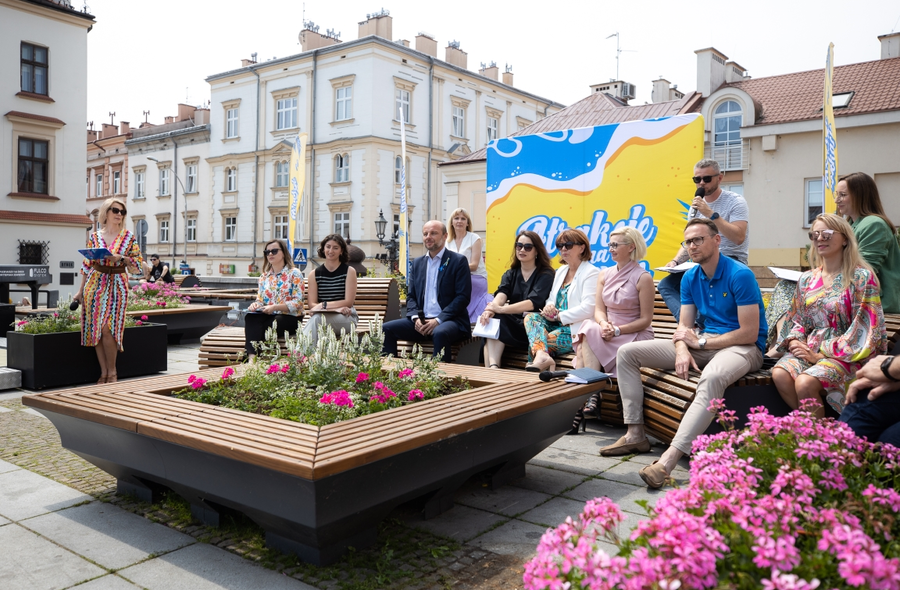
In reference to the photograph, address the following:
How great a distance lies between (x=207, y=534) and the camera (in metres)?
3.24

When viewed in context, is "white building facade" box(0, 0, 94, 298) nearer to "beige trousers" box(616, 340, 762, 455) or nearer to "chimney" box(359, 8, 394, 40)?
"chimney" box(359, 8, 394, 40)

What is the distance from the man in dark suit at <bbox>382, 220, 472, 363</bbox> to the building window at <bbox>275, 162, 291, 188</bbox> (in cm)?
3557

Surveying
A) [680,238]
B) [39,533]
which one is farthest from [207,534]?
[680,238]

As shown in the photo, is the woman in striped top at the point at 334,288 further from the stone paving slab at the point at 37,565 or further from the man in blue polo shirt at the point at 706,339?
the stone paving slab at the point at 37,565

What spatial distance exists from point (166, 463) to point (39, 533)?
78 cm

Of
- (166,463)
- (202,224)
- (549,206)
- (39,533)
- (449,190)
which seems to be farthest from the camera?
(202,224)

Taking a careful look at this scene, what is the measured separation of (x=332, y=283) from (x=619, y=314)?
320 cm

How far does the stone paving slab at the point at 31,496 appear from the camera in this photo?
3.58 metres

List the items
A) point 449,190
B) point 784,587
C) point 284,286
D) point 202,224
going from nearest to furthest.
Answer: point 784,587 < point 284,286 < point 449,190 < point 202,224

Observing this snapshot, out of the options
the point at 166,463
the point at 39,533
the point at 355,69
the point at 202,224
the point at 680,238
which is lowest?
the point at 39,533

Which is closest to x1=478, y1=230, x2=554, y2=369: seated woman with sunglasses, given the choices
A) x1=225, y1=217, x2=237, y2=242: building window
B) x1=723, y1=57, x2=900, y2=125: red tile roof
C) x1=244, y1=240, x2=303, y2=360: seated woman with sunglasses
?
x1=244, y1=240, x2=303, y2=360: seated woman with sunglasses

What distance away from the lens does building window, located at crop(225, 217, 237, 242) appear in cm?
4306

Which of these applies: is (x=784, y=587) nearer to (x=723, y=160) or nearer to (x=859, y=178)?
(x=859, y=178)

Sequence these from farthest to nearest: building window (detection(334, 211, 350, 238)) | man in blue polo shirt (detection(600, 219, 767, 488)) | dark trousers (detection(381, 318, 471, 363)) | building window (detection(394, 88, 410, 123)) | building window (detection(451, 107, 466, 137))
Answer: building window (detection(451, 107, 466, 137))
building window (detection(334, 211, 350, 238))
building window (detection(394, 88, 410, 123))
dark trousers (detection(381, 318, 471, 363))
man in blue polo shirt (detection(600, 219, 767, 488))
